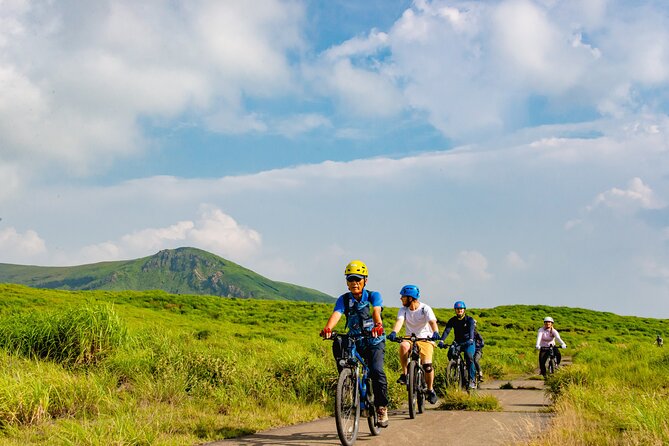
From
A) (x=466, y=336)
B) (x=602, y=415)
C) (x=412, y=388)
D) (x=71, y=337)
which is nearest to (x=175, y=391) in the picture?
(x=71, y=337)

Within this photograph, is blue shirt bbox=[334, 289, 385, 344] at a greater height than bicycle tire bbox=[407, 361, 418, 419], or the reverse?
blue shirt bbox=[334, 289, 385, 344]

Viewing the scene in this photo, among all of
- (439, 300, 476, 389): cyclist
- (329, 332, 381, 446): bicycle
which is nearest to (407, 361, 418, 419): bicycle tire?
(329, 332, 381, 446): bicycle

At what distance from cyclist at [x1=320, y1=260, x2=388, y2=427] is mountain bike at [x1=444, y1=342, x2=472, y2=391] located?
5072 millimetres

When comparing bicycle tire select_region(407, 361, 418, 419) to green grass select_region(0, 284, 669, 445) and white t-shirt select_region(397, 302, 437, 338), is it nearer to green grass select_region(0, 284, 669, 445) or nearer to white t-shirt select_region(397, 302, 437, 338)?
white t-shirt select_region(397, 302, 437, 338)

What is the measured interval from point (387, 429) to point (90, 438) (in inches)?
178

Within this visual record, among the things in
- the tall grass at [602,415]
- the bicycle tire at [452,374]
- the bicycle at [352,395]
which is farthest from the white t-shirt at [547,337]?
the bicycle at [352,395]

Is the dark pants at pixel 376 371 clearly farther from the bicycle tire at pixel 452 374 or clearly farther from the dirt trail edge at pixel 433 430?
the bicycle tire at pixel 452 374

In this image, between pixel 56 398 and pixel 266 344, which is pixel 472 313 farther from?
pixel 56 398

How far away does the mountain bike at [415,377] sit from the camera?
10875 millimetres

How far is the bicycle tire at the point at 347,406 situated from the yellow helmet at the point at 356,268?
1.35 m

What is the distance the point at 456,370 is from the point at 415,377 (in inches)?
124

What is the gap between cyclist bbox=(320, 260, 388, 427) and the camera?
8914mm

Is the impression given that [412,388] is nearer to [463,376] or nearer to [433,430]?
[433,430]

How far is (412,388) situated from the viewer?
10.8 metres
